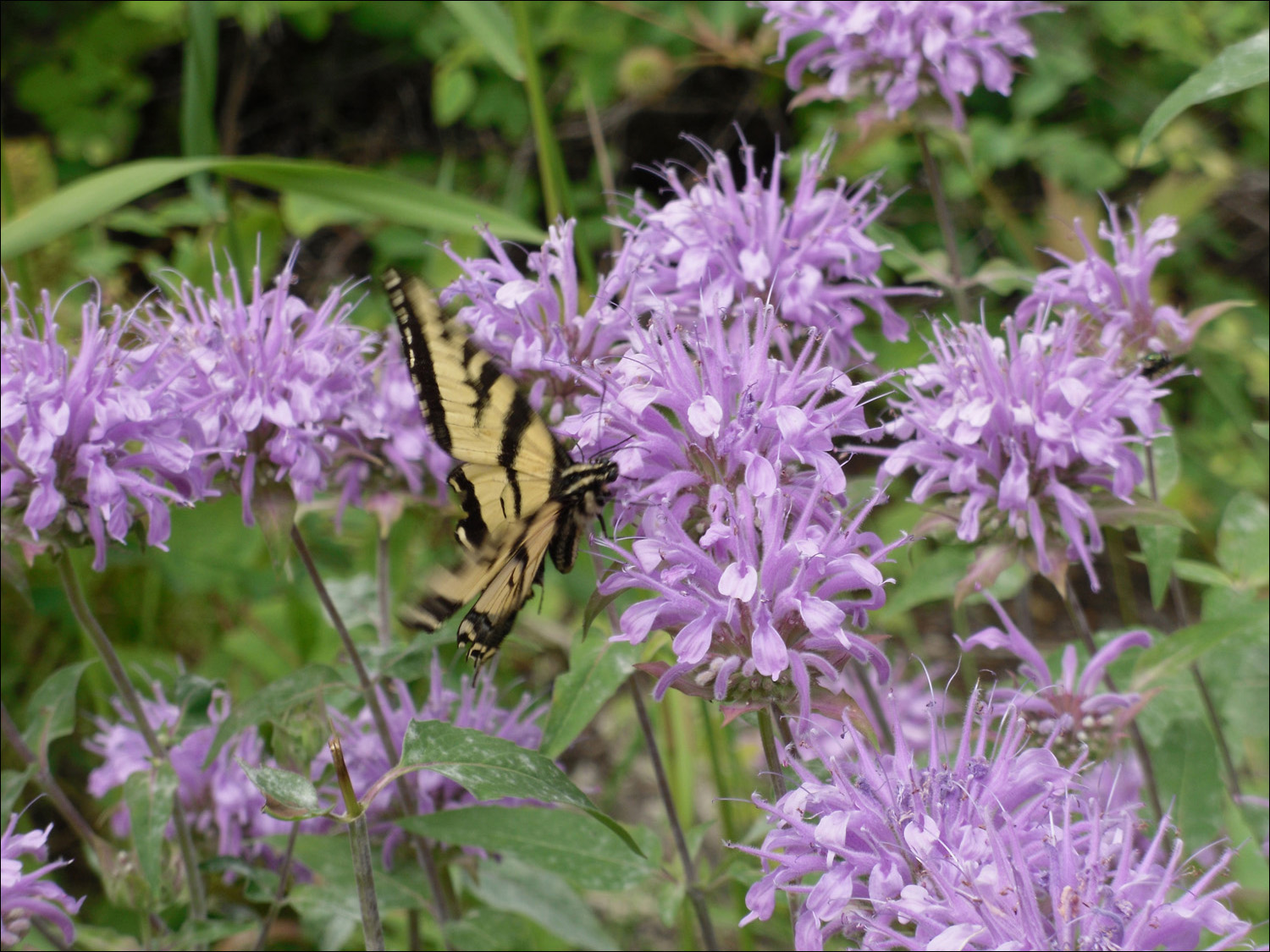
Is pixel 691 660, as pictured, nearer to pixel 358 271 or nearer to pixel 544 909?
pixel 544 909

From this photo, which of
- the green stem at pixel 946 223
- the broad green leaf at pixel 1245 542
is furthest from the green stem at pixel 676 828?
the broad green leaf at pixel 1245 542

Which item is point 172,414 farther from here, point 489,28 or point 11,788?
point 489,28

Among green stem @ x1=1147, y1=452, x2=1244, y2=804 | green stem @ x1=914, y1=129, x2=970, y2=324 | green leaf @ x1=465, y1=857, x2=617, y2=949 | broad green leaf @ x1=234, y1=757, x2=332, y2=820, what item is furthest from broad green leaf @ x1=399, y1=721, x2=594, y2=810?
green stem @ x1=914, y1=129, x2=970, y2=324

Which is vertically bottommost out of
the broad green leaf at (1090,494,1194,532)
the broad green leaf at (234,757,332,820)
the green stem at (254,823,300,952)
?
the green stem at (254,823,300,952)

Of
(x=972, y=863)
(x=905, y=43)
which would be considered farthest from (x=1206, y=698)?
(x=905, y=43)

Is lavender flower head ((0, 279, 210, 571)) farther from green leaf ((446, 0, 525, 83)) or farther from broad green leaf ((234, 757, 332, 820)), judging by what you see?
green leaf ((446, 0, 525, 83))

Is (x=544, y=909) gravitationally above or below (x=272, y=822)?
below

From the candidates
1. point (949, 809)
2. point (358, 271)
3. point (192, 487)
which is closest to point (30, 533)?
point (192, 487)
